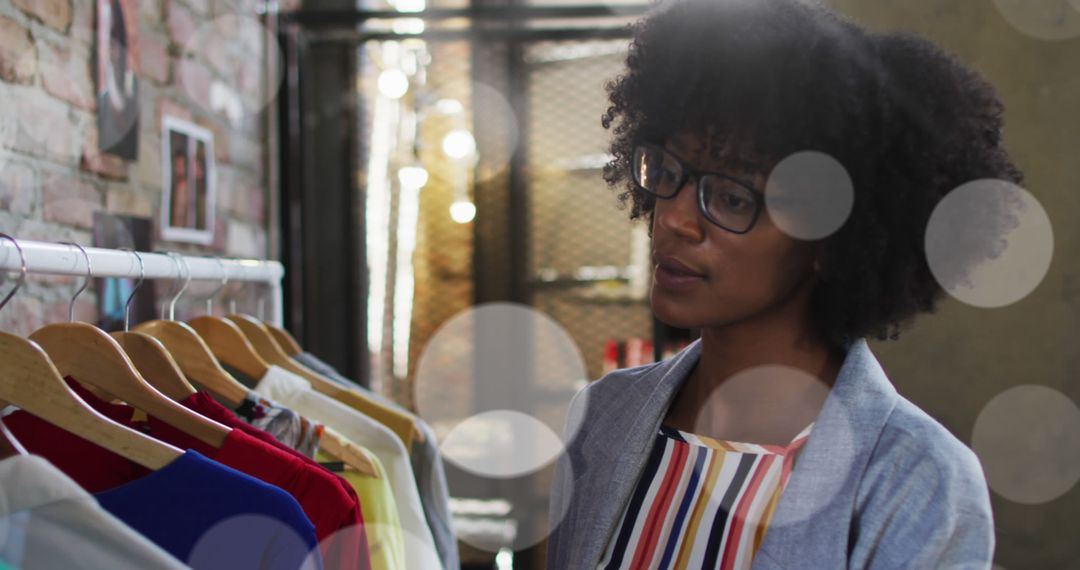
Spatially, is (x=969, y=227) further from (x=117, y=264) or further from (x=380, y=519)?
(x=117, y=264)

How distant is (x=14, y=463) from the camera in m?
0.70

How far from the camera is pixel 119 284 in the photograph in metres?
1.67

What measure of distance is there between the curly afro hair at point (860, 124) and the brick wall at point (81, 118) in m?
1.00

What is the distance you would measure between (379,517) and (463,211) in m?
1.76

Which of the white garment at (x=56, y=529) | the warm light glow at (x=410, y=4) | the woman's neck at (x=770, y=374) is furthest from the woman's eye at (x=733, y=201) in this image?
the warm light glow at (x=410, y=4)

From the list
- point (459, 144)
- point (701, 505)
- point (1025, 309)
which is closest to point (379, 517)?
point (701, 505)

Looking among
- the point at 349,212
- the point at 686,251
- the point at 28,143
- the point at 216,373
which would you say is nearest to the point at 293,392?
the point at 216,373

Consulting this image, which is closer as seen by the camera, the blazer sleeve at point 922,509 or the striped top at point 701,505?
the blazer sleeve at point 922,509

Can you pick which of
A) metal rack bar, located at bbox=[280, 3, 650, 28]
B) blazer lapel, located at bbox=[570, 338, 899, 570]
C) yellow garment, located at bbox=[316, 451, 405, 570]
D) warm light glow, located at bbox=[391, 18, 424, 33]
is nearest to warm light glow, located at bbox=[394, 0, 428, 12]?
warm light glow, located at bbox=[391, 18, 424, 33]

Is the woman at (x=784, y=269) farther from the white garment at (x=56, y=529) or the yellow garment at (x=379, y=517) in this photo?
the white garment at (x=56, y=529)

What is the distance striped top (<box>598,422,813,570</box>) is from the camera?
96 cm

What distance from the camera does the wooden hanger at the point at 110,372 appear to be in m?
0.99

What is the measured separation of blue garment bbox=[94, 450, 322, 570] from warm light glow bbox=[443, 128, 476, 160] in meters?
2.05

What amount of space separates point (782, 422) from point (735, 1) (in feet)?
1.59
